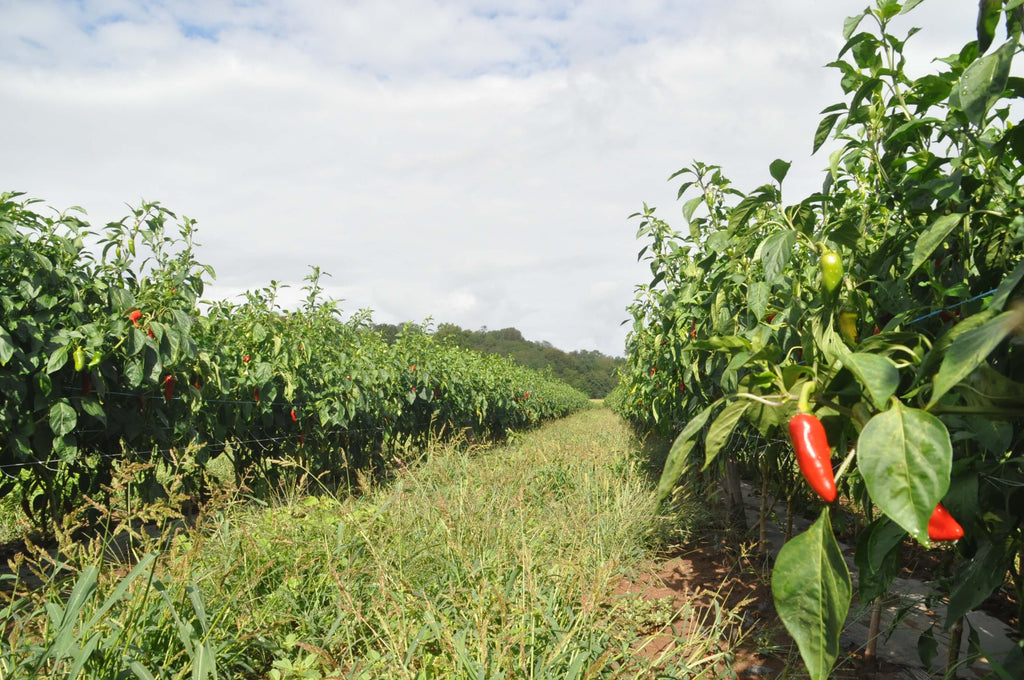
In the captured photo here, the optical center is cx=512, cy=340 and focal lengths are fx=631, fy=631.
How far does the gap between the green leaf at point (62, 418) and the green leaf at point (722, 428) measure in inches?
122

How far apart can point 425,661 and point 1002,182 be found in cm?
195

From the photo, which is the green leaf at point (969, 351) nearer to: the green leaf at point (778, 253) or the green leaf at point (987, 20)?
the green leaf at point (987, 20)

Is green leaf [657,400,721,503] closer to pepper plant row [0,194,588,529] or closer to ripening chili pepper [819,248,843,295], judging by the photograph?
ripening chili pepper [819,248,843,295]

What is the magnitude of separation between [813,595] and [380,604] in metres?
1.81

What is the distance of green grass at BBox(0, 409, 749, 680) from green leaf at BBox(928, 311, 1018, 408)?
1.30m

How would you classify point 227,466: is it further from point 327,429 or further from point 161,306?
point 161,306

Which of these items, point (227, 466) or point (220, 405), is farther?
point (227, 466)

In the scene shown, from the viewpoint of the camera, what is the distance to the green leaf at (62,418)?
282 cm

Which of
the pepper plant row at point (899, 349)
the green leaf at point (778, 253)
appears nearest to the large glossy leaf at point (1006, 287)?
the pepper plant row at point (899, 349)

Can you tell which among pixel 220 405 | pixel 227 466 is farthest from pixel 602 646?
pixel 227 466

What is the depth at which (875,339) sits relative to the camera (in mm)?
812

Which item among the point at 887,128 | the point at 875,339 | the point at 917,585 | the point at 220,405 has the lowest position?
the point at 917,585

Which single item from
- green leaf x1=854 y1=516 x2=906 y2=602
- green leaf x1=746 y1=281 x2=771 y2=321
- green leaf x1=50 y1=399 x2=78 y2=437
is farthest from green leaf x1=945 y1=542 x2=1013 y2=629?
green leaf x1=50 y1=399 x2=78 y2=437

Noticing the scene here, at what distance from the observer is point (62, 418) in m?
2.85
